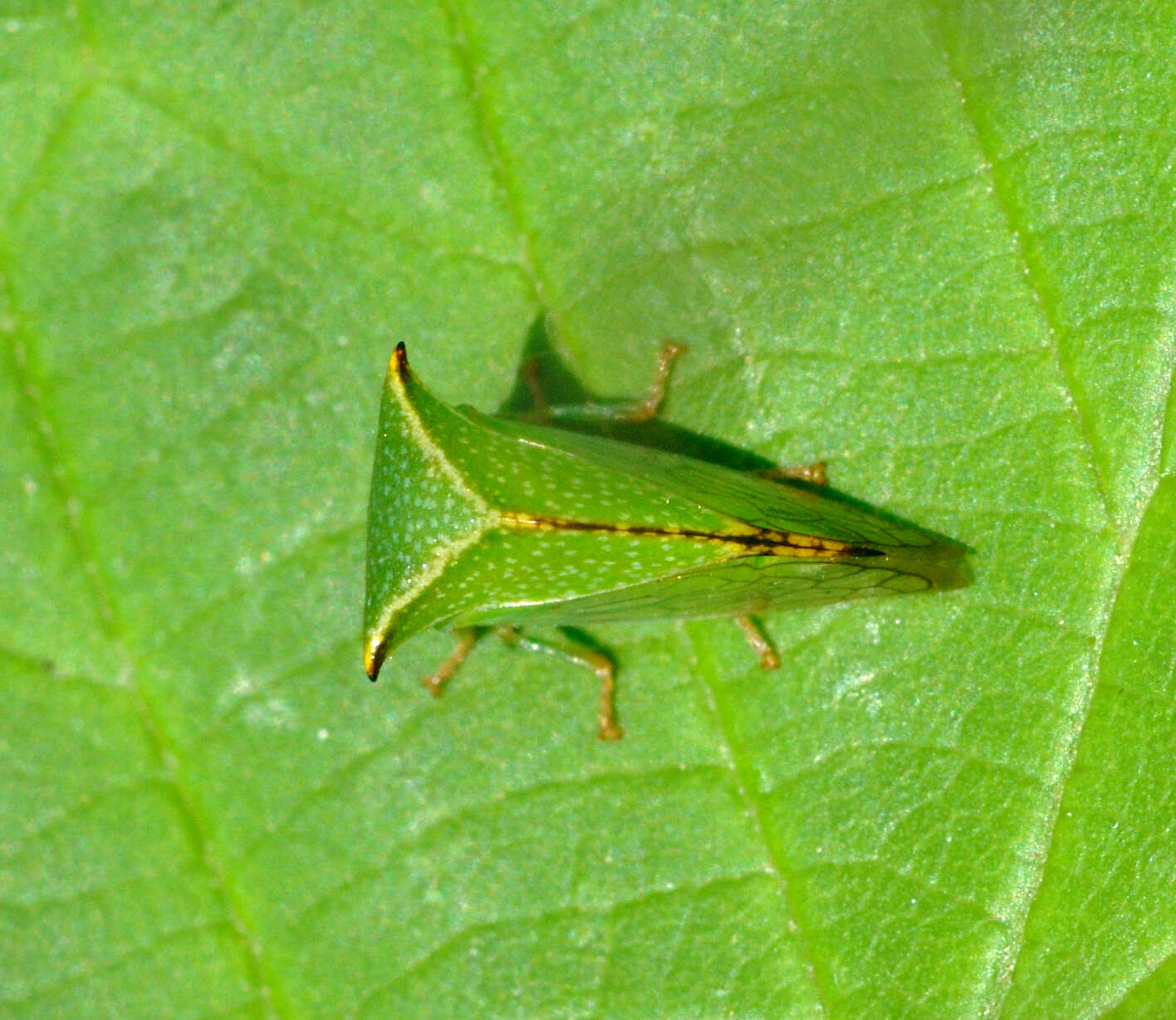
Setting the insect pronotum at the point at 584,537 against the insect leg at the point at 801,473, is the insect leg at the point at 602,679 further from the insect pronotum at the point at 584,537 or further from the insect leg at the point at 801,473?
the insect leg at the point at 801,473

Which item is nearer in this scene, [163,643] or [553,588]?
[553,588]

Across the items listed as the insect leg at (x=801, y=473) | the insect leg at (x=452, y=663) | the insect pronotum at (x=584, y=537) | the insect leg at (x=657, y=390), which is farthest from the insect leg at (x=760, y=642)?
the insect leg at (x=452, y=663)

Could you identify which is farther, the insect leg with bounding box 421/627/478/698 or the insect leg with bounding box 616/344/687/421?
the insect leg with bounding box 421/627/478/698

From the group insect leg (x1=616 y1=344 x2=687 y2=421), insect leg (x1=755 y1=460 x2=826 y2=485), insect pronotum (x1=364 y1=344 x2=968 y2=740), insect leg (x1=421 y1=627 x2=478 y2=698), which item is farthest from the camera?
insect leg (x1=421 y1=627 x2=478 y2=698)

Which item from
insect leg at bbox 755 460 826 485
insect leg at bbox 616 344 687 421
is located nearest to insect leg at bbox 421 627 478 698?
insect leg at bbox 616 344 687 421

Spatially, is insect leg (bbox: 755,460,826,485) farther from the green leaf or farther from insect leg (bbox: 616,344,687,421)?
insect leg (bbox: 616,344,687,421)

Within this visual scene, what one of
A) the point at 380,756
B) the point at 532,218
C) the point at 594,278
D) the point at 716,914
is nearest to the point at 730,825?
the point at 716,914

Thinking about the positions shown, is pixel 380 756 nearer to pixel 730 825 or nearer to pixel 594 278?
pixel 730 825
